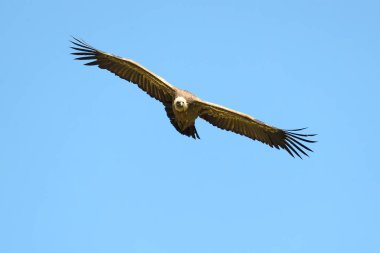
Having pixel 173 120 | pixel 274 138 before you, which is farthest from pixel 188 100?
pixel 274 138

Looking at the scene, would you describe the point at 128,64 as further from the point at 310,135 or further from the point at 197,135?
the point at 310,135

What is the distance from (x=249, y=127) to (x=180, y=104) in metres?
1.87

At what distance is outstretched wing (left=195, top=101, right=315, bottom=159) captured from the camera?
16312 mm

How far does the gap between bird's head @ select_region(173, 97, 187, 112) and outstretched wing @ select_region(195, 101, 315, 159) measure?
14.1 inches

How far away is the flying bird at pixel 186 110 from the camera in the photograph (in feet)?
53.0

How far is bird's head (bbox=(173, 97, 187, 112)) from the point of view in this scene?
15.8 meters

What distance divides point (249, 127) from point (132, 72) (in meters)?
2.87

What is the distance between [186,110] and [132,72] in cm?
164

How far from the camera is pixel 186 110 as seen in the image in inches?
631

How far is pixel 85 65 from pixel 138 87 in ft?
4.18

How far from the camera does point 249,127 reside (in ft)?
55.1

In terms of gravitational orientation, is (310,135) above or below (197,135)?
above

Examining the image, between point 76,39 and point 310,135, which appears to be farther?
point 76,39

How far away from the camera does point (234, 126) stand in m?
16.9
